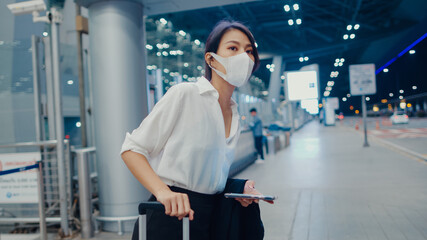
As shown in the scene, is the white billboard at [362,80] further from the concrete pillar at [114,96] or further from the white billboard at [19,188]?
the white billboard at [19,188]

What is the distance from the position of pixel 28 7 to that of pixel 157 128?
3828 mm

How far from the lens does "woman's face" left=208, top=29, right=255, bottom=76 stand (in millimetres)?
1554

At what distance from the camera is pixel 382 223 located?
4633 millimetres

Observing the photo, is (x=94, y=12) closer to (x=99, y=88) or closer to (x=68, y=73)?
(x=99, y=88)

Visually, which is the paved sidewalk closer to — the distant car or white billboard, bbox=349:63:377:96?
white billboard, bbox=349:63:377:96

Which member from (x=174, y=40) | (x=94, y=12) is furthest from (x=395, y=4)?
(x=94, y=12)

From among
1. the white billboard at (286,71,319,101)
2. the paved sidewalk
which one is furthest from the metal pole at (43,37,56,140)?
the white billboard at (286,71,319,101)

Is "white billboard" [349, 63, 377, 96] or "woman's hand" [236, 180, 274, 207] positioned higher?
"white billboard" [349, 63, 377, 96]

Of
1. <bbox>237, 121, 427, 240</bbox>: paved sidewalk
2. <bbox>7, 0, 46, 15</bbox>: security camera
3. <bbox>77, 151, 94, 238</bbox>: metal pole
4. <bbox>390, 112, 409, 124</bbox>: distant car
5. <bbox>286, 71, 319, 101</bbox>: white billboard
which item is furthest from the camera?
<bbox>390, 112, 409, 124</bbox>: distant car

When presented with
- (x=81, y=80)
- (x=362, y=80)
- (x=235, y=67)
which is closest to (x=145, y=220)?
(x=235, y=67)

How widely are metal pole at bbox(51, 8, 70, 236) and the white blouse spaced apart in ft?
11.7

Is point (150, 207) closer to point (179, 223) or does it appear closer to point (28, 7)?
point (179, 223)

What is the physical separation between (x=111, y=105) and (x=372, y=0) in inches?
540

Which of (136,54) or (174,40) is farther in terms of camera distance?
(174,40)
